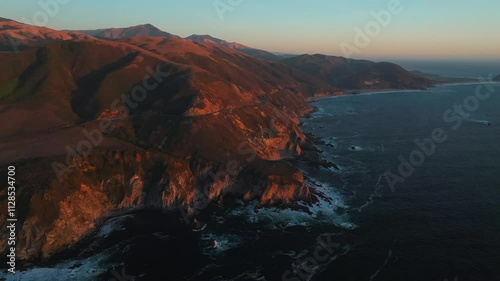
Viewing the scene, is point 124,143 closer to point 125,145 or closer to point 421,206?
point 125,145

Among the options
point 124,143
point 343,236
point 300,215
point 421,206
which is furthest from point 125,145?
point 421,206

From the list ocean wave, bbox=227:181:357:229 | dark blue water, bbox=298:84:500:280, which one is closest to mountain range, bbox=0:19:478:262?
ocean wave, bbox=227:181:357:229

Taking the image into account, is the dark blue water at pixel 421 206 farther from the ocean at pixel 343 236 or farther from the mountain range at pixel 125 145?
the mountain range at pixel 125 145

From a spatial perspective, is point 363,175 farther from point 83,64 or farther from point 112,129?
point 83,64

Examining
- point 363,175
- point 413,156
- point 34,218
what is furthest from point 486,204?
point 34,218

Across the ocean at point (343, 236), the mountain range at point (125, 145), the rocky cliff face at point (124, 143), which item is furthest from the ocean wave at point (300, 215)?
the rocky cliff face at point (124, 143)

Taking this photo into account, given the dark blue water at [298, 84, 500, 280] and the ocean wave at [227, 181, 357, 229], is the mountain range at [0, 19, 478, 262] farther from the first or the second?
the dark blue water at [298, 84, 500, 280]

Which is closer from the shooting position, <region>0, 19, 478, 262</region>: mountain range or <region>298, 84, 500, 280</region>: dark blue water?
<region>298, 84, 500, 280</region>: dark blue water
